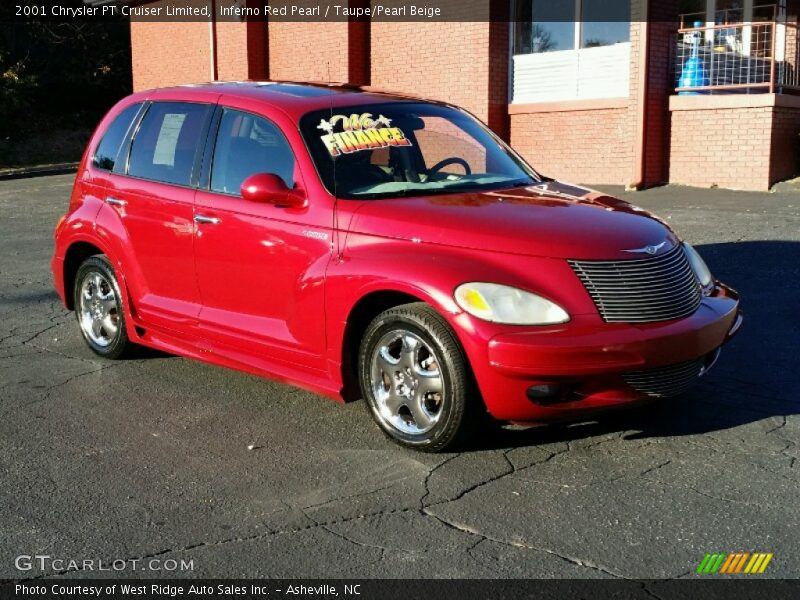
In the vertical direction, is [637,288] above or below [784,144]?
below

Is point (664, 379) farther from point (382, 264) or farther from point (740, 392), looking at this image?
point (382, 264)

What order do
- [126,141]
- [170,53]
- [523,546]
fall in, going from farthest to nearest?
[170,53] < [126,141] < [523,546]

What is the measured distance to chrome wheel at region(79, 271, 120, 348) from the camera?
6.66m

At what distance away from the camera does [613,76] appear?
16.5 meters

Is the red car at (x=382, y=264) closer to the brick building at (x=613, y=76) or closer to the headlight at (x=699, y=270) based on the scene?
the headlight at (x=699, y=270)

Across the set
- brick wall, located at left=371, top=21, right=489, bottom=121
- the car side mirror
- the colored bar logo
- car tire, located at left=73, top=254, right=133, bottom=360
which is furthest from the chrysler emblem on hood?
brick wall, located at left=371, top=21, right=489, bottom=121

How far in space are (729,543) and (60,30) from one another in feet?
114

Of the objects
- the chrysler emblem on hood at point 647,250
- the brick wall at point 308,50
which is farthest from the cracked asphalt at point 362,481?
the brick wall at point 308,50

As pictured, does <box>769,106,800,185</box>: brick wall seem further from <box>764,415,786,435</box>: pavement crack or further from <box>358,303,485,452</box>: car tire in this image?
<box>358,303,485,452</box>: car tire

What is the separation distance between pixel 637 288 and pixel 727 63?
12514mm

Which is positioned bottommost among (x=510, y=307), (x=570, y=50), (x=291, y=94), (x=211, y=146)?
(x=510, y=307)

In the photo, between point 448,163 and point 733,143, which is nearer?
point 448,163

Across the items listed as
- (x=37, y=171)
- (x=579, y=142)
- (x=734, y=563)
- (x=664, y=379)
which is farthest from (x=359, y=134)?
(x=37, y=171)

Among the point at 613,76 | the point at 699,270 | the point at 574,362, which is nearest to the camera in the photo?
the point at 574,362
